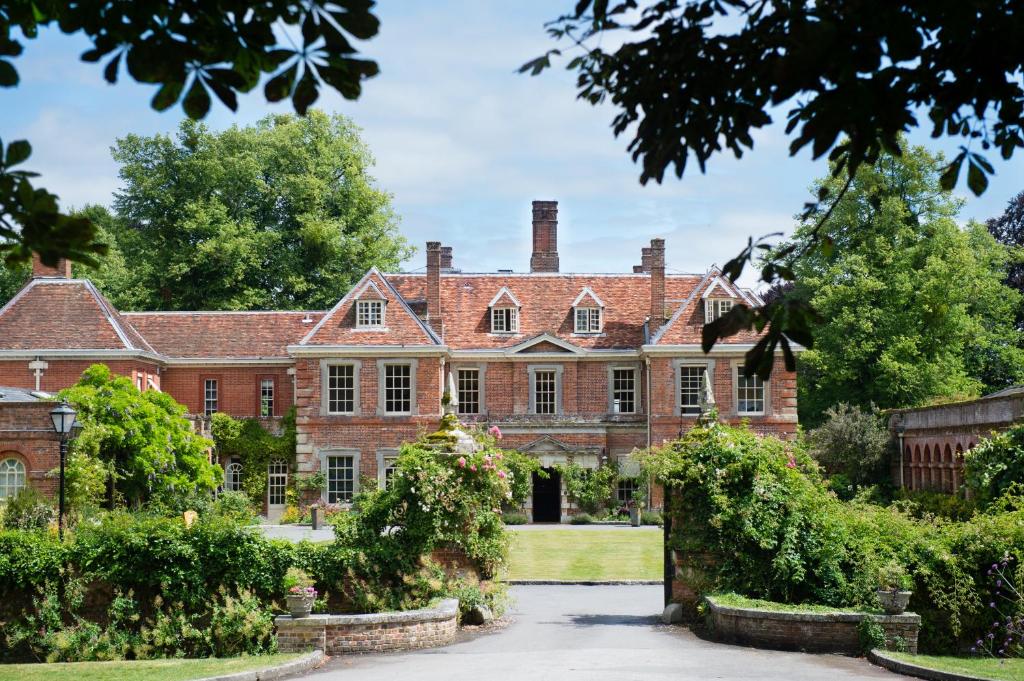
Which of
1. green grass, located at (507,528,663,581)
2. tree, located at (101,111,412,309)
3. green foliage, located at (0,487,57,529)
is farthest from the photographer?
tree, located at (101,111,412,309)

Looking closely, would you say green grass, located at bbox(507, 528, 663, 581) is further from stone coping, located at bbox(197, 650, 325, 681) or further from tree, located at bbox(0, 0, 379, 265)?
tree, located at bbox(0, 0, 379, 265)

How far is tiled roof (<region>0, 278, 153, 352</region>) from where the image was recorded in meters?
39.2

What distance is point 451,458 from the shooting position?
17.1 meters

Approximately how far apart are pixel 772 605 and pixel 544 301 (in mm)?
28156

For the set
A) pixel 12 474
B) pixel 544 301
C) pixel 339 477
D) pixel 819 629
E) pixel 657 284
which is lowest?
pixel 819 629

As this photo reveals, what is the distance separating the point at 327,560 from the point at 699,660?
495cm

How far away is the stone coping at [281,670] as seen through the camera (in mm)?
12638

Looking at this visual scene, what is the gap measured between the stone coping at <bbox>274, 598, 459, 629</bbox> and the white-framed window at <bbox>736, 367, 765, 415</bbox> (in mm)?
26355

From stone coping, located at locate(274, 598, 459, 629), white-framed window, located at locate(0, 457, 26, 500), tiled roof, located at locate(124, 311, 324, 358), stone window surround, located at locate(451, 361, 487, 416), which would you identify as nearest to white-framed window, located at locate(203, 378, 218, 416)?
tiled roof, located at locate(124, 311, 324, 358)

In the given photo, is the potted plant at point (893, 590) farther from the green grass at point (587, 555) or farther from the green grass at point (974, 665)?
the green grass at point (587, 555)

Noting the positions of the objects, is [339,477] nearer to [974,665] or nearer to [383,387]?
[383,387]

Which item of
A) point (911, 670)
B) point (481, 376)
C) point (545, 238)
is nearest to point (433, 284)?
point (481, 376)

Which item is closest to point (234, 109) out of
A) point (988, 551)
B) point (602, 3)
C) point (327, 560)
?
point (602, 3)

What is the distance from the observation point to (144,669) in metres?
13.4
